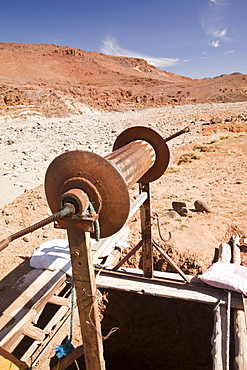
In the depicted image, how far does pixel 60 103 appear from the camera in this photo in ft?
101

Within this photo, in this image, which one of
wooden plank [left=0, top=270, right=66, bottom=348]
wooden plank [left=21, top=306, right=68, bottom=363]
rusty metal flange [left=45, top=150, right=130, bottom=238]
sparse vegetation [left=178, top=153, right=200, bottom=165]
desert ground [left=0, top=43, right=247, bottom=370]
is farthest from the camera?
sparse vegetation [left=178, top=153, right=200, bottom=165]

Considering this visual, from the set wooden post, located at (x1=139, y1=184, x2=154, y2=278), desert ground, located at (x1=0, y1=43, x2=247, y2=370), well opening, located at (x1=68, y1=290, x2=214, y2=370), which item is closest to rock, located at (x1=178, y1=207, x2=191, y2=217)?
desert ground, located at (x1=0, y1=43, x2=247, y2=370)

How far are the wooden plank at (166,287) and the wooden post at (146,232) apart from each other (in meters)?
0.16

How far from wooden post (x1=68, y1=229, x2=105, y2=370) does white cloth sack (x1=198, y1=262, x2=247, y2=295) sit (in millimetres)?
1812

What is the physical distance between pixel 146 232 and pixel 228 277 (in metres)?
1.13

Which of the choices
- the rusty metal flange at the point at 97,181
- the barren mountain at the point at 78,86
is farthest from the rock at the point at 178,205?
the barren mountain at the point at 78,86

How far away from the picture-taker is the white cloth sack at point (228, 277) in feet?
10.7

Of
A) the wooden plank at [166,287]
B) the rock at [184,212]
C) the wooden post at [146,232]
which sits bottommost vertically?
the wooden plank at [166,287]

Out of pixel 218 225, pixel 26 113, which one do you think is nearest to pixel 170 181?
pixel 218 225

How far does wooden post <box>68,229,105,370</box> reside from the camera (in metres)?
1.78

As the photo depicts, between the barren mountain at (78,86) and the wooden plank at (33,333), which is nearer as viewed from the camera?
the wooden plank at (33,333)

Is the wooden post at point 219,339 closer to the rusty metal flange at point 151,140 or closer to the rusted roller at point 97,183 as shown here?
the rusty metal flange at point 151,140

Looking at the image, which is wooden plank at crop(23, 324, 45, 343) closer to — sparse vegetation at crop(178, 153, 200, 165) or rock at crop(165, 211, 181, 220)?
rock at crop(165, 211, 181, 220)

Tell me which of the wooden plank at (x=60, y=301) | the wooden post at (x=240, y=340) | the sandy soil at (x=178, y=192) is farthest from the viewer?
the sandy soil at (x=178, y=192)
